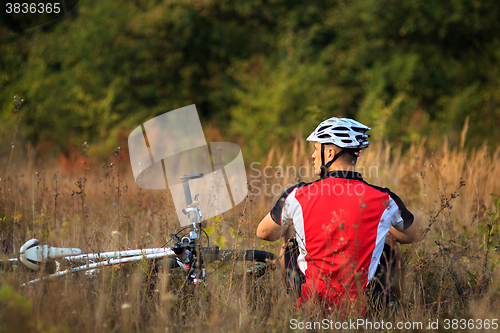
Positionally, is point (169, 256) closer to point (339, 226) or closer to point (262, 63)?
point (339, 226)

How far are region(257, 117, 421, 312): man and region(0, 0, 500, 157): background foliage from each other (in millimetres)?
8689

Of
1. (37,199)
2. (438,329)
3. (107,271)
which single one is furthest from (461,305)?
(37,199)

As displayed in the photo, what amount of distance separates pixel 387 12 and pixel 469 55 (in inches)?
141

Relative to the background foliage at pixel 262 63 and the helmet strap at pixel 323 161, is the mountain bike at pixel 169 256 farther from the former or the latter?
the background foliage at pixel 262 63

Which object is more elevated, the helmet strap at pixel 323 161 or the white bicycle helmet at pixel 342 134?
the white bicycle helmet at pixel 342 134

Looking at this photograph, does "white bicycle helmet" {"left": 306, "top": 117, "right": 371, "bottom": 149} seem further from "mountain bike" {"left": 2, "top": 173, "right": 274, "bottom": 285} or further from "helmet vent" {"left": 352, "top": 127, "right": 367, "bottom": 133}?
"mountain bike" {"left": 2, "top": 173, "right": 274, "bottom": 285}

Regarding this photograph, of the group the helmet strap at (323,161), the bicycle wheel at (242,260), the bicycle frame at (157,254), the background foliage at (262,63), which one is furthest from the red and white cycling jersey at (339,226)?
the background foliage at (262,63)

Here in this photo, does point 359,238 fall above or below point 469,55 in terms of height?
below

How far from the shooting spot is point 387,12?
13.2 metres

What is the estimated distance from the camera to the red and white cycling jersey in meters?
2.50

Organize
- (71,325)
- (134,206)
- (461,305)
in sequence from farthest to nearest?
(134,206), (461,305), (71,325)

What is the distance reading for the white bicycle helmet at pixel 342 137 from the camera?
108 inches

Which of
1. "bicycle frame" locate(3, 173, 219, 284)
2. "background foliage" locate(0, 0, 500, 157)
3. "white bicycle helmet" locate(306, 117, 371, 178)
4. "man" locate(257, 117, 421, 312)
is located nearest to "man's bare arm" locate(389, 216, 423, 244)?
"man" locate(257, 117, 421, 312)

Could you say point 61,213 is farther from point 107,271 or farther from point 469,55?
point 469,55
